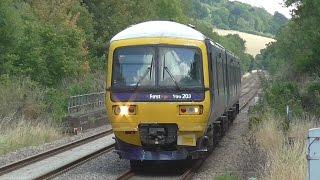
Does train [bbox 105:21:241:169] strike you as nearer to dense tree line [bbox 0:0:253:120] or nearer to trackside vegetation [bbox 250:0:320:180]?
trackside vegetation [bbox 250:0:320:180]

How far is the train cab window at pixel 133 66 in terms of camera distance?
12.7 metres

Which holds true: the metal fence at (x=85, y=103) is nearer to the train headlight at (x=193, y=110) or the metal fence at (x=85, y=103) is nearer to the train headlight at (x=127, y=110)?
the train headlight at (x=127, y=110)

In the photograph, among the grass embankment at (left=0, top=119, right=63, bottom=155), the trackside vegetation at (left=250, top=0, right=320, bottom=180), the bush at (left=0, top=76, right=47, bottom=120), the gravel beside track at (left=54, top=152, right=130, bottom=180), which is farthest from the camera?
the bush at (left=0, top=76, right=47, bottom=120)

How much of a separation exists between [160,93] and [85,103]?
15.4m

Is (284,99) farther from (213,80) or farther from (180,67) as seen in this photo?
(180,67)

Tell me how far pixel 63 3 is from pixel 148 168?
1156 inches

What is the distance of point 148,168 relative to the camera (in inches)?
553

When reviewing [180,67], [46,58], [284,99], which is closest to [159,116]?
[180,67]

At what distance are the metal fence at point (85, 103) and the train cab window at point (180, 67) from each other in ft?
42.8

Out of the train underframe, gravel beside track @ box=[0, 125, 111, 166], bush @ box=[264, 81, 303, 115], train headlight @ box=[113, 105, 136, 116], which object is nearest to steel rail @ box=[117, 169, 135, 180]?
the train underframe

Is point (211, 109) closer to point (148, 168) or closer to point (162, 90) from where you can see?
point (162, 90)

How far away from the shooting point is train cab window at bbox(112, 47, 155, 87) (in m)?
Answer: 12.7

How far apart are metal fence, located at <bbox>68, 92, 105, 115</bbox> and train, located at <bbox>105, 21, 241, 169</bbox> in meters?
12.8

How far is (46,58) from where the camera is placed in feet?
104
